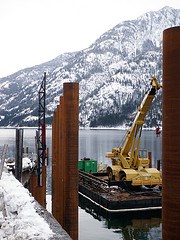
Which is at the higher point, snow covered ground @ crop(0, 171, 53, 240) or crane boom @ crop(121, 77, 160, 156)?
crane boom @ crop(121, 77, 160, 156)

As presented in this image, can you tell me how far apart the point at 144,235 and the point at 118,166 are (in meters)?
7.24

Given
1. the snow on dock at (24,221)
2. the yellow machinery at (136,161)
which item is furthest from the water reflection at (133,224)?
the snow on dock at (24,221)

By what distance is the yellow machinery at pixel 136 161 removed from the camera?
82.0 ft

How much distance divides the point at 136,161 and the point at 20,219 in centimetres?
1996

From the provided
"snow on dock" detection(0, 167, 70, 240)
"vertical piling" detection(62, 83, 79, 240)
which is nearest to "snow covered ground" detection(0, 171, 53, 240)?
"snow on dock" detection(0, 167, 70, 240)

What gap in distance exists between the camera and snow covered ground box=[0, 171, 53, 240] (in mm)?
6422

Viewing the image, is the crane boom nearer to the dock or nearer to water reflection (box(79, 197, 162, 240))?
the dock

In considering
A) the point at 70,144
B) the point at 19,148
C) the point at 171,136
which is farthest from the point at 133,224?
the point at 171,136

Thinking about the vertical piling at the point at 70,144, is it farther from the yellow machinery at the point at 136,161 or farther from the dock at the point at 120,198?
the yellow machinery at the point at 136,161

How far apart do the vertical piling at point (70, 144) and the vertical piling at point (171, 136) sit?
5304 millimetres

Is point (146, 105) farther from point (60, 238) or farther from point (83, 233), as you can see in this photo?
point (60, 238)

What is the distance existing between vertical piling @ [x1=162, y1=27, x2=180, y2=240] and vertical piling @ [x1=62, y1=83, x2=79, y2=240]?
209 inches

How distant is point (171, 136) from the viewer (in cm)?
363

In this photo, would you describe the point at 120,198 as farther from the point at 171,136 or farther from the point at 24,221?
the point at 171,136
